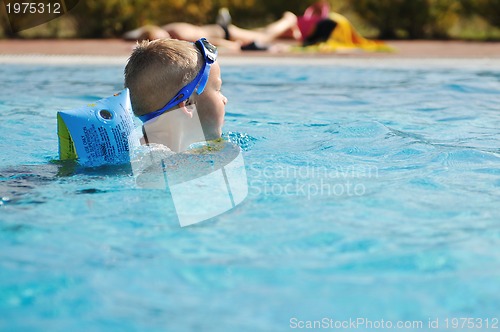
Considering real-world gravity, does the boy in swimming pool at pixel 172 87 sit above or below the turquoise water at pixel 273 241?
above

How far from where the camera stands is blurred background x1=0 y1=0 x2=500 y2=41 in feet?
46.3

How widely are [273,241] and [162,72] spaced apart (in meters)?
1.51

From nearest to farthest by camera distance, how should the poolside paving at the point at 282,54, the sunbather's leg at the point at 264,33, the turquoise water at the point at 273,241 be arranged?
the turquoise water at the point at 273,241 < the poolside paving at the point at 282,54 < the sunbather's leg at the point at 264,33

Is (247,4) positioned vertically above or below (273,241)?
below

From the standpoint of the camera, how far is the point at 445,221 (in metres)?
2.94

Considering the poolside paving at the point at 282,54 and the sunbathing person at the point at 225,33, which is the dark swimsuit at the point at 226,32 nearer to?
the sunbathing person at the point at 225,33

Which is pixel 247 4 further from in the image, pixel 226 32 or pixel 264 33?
pixel 226 32

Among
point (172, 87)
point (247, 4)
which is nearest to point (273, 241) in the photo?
point (172, 87)

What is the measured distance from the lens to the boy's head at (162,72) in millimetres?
3910

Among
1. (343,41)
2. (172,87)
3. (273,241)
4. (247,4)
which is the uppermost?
(172,87)

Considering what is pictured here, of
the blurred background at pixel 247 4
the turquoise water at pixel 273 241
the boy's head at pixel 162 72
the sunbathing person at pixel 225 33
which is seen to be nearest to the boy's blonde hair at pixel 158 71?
the boy's head at pixel 162 72

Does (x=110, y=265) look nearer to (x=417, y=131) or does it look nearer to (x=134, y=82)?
(x=134, y=82)

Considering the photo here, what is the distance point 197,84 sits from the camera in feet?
13.2

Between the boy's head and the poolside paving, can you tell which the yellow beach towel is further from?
the boy's head
